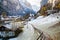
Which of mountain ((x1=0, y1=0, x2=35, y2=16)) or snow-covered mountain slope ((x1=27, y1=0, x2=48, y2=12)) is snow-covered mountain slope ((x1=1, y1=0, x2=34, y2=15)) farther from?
snow-covered mountain slope ((x1=27, y1=0, x2=48, y2=12))

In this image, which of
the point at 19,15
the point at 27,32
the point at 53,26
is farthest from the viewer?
the point at 19,15

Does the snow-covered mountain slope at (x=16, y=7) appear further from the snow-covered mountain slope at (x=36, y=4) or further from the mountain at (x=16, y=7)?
the snow-covered mountain slope at (x=36, y=4)

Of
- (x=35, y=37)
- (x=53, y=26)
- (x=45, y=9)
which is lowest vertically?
(x=35, y=37)

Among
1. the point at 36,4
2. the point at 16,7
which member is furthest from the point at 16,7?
the point at 36,4

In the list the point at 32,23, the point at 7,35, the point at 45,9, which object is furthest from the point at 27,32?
the point at 45,9

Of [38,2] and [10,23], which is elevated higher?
[38,2]

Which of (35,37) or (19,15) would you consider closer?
(35,37)

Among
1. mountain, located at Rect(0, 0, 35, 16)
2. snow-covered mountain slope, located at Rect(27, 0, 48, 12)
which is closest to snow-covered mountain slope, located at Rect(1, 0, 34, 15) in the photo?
mountain, located at Rect(0, 0, 35, 16)

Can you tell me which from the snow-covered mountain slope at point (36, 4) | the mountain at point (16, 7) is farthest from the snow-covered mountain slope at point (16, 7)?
the snow-covered mountain slope at point (36, 4)

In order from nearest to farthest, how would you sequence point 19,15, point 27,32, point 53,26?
point 53,26 → point 27,32 → point 19,15

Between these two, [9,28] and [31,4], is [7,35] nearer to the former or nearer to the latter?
[9,28]

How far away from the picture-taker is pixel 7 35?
413cm

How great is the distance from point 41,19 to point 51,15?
0.94 feet

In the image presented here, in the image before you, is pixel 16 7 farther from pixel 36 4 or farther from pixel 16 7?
pixel 36 4
